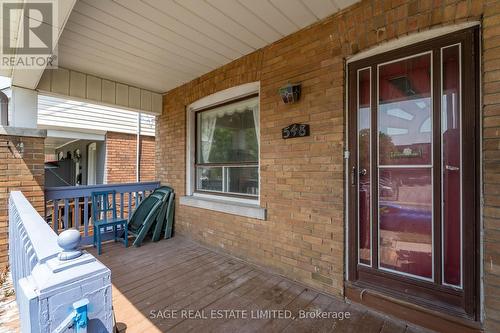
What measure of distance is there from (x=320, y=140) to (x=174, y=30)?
1.94 metres

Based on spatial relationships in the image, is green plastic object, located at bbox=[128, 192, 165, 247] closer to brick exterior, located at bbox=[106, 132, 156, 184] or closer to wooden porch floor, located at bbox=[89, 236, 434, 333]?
wooden porch floor, located at bbox=[89, 236, 434, 333]

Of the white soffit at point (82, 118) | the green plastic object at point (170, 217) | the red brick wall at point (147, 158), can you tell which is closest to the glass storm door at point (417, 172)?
the green plastic object at point (170, 217)

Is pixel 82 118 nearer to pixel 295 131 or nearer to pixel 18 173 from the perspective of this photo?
pixel 18 173

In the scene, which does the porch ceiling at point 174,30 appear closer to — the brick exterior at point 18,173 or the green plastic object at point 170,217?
the brick exterior at point 18,173

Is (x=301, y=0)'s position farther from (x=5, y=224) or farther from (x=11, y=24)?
(x=5, y=224)

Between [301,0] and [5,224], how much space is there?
4156 millimetres

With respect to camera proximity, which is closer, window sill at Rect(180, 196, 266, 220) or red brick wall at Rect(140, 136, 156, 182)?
window sill at Rect(180, 196, 266, 220)

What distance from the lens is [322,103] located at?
2426 mm

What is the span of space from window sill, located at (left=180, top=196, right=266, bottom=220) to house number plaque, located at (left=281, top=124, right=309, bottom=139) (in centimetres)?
94

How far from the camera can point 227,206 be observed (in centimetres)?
344

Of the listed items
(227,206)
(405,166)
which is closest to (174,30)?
(227,206)

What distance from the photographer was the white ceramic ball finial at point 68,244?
782mm

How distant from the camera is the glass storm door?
5.77 ft

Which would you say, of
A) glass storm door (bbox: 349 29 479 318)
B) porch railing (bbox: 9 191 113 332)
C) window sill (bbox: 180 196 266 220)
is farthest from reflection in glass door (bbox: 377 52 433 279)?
porch railing (bbox: 9 191 113 332)
